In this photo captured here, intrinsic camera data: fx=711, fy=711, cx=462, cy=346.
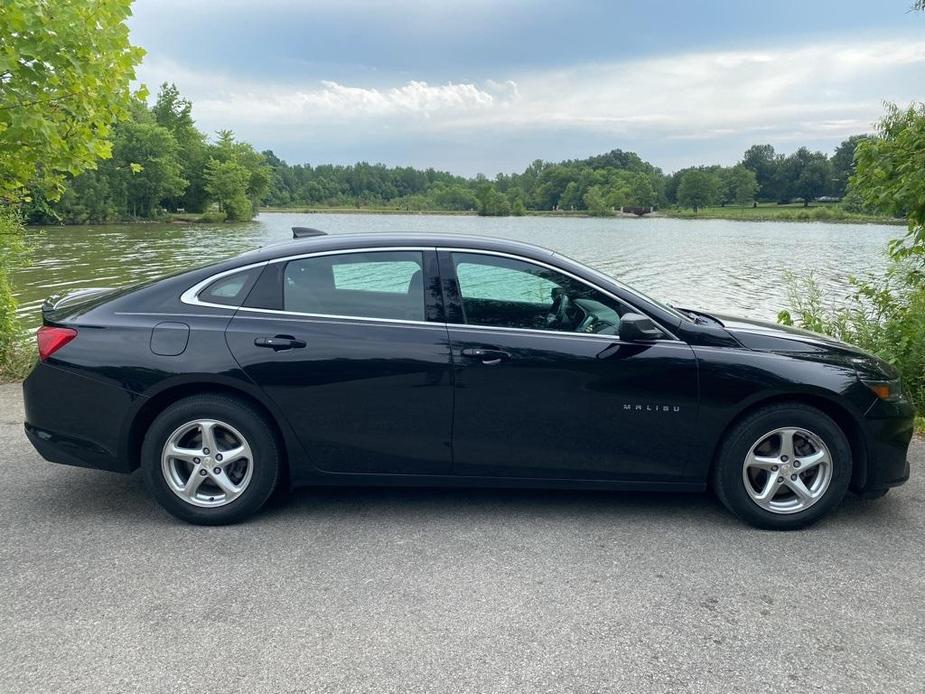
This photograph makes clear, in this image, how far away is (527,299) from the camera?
3.96 meters

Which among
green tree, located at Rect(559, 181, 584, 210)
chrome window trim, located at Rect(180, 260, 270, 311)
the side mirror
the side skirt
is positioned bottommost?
the side skirt

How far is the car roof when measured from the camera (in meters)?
3.98

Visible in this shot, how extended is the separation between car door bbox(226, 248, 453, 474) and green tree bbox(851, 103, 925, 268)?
5496mm

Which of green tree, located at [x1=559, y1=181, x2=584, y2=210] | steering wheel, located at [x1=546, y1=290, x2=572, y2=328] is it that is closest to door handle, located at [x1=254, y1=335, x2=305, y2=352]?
steering wheel, located at [x1=546, y1=290, x2=572, y2=328]

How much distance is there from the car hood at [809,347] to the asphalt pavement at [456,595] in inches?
33.4

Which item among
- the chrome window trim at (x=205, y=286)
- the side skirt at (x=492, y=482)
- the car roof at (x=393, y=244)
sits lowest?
the side skirt at (x=492, y=482)

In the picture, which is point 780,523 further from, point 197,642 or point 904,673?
point 197,642

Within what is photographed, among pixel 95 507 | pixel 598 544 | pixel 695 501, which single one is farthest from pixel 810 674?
pixel 95 507

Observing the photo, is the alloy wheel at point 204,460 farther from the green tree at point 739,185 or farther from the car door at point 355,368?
the green tree at point 739,185

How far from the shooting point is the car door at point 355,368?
3766 millimetres

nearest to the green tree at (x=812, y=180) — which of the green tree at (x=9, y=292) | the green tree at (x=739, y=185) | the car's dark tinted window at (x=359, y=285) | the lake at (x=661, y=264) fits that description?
the green tree at (x=739, y=185)

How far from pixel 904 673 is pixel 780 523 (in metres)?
1.26

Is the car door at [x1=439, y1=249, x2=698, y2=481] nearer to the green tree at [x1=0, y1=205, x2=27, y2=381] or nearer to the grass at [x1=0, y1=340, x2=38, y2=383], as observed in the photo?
the grass at [x1=0, y1=340, x2=38, y2=383]

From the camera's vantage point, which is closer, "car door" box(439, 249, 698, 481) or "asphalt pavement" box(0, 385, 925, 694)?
"asphalt pavement" box(0, 385, 925, 694)
